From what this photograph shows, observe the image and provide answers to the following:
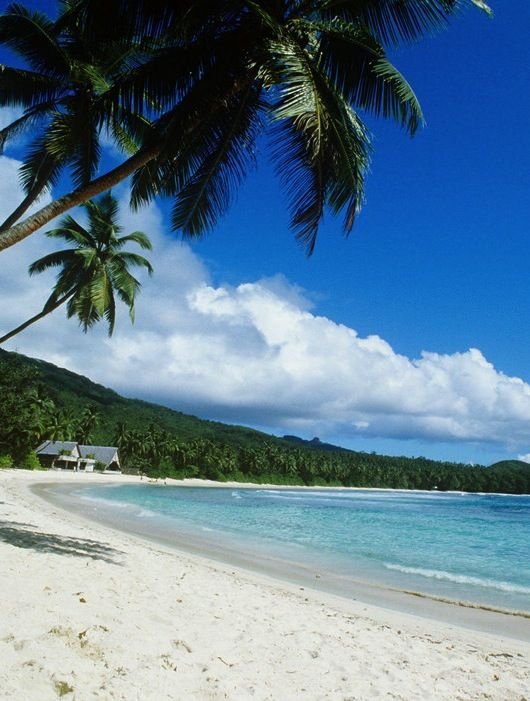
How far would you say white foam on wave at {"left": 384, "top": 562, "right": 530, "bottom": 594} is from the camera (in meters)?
12.0

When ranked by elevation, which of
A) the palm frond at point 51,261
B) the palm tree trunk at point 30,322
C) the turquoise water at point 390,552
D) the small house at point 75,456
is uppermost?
the palm frond at point 51,261

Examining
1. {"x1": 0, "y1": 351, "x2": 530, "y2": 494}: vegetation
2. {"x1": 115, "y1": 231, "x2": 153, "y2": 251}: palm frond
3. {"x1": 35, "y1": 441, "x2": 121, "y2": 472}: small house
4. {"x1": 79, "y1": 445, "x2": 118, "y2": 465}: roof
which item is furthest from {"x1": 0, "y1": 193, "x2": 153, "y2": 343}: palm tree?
{"x1": 79, "y1": 445, "x2": 118, "y2": 465}: roof

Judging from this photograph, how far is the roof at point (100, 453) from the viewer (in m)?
69.5

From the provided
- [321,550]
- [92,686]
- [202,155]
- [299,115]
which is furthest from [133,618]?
[321,550]

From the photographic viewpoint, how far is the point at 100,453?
2766 inches

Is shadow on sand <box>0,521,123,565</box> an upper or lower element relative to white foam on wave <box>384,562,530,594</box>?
upper

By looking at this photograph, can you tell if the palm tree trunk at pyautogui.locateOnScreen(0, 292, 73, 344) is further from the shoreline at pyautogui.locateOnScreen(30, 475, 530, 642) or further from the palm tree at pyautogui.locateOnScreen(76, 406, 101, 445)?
the palm tree at pyautogui.locateOnScreen(76, 406, 101, 445)

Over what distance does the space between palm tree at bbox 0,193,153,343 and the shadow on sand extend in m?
7.77

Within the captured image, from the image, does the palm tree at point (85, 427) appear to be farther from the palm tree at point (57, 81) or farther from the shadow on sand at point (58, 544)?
the palm tree at point (57, 81)

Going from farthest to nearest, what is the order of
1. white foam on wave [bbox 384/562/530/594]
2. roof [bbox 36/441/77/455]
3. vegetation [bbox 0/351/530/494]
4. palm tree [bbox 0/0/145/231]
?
roof [bbox 36/441/77/455], vegetation [bbox 0/351/530/494], white foam on wave [bbox 384/562/530/594], palm tree [bbox 0/0/145/231]

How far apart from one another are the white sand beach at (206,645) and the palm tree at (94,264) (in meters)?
10.3

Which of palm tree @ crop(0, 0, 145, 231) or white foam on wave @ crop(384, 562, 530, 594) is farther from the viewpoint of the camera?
white foam on wave @ crop(384, 562, 530, 594)

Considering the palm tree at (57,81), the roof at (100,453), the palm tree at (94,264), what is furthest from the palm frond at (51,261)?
the roof at (100,453)

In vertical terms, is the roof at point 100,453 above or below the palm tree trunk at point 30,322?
below
